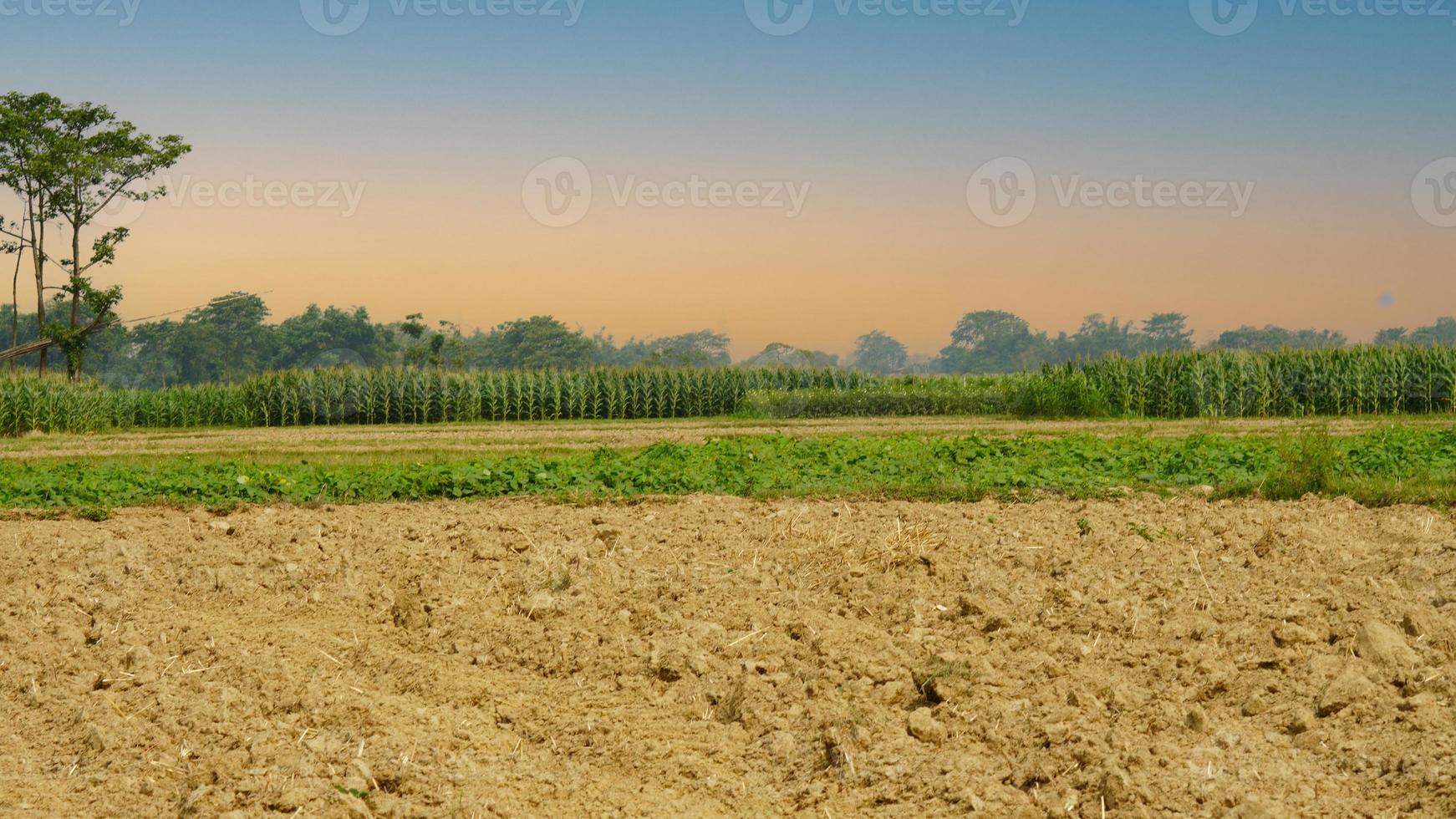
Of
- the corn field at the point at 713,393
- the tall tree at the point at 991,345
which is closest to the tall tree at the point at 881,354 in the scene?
the tall tree at the point at 991,345

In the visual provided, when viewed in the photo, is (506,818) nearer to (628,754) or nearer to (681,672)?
(628,754)

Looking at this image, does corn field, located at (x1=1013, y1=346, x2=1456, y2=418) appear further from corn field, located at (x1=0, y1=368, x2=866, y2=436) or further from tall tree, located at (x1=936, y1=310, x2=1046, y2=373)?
tall tree, located at (x1=936, y1=310, x2=1046, y2=373)

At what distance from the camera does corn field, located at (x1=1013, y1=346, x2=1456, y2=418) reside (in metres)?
26.1

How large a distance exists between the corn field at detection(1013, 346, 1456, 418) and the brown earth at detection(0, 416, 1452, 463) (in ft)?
9.31

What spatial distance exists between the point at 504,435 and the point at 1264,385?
59.0 feet

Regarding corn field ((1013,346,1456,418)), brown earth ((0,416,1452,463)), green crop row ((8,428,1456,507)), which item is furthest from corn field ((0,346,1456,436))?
green crop row ((8,428,1456,507))

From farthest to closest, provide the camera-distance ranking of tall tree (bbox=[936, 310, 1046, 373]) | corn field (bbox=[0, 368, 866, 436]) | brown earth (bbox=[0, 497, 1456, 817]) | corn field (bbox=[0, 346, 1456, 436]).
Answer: tall tree (bbox=[936, 310, 1046, 373]), corn field (bbox=[0, 368, 866, 436]), corn field (bbox=[0, 346, 1456, 436]), brown earth (bbox=[0, 497, 1456, 817])

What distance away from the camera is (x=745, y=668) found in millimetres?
5906

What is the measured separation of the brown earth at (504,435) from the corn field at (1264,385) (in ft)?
9.31

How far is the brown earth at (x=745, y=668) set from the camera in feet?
15.8

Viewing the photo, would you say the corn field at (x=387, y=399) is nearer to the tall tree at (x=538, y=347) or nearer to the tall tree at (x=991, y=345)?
the tall tree at (x=538, y=347)

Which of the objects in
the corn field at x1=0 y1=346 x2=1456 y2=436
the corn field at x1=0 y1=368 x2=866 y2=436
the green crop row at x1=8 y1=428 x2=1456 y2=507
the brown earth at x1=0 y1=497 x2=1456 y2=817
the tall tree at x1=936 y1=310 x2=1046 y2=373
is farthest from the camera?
the tall tree at x1=936 y1=310 x2=1046 y2=373

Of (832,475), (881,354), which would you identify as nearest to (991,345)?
(881,354)

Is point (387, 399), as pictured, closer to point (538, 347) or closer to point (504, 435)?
point (504, 435)
